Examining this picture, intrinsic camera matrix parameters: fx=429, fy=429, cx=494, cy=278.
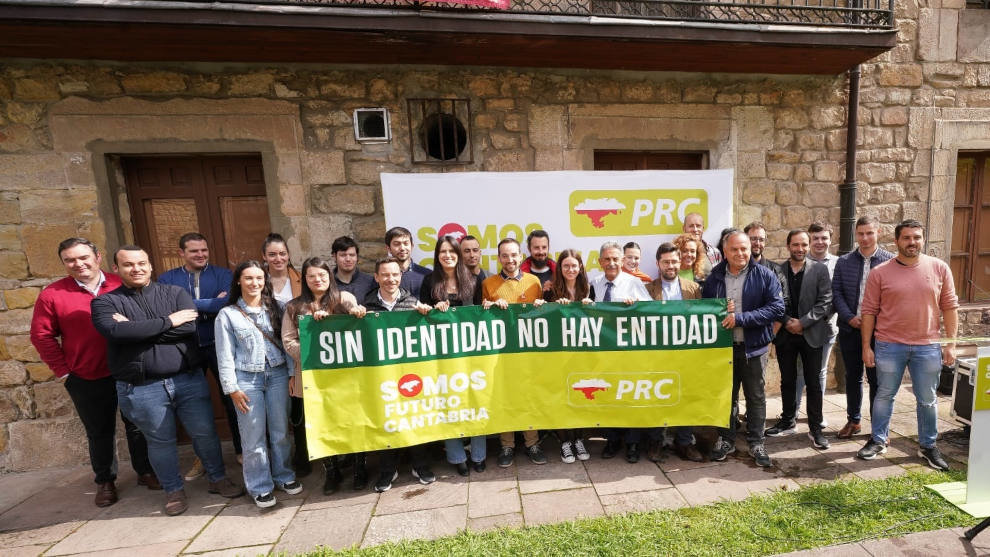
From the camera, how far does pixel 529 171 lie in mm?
4047

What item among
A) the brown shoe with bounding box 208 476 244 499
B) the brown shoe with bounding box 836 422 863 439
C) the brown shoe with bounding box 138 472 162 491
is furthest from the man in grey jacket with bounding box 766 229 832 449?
the brown shoe with bounding box 138 472 162 491

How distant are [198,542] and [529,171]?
3.69 metres

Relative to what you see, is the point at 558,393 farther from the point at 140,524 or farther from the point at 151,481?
the point at 151,481

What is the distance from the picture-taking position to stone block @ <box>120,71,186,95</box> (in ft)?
11.7

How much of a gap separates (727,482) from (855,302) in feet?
6.14

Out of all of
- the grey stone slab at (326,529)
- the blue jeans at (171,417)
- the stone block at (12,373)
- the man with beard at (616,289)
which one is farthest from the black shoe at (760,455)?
the stone block at (12,373)

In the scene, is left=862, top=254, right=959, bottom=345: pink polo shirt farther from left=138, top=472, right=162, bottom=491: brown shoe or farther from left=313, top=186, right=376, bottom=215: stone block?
left=138, top=472, right=162, bottom=491: brown shoe

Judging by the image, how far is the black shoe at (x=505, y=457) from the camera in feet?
10.9

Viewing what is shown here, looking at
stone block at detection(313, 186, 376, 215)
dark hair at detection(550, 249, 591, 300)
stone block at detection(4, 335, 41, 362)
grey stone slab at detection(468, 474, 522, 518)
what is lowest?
grey stone slab at detection(468, 474, 522, 518)

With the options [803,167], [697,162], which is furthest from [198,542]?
[803,167]

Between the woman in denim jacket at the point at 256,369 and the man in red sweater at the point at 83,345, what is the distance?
1.10 meters

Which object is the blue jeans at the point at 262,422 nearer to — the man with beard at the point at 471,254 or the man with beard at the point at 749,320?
the man with beard at the point at 471,254

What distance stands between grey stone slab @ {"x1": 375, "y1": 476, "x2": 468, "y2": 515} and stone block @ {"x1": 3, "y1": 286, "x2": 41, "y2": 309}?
11.2 ft

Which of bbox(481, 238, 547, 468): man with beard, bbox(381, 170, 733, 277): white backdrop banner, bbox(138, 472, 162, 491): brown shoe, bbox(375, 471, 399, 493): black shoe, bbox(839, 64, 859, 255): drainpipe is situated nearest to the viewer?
bbox(375, 471, 399, 493): black shoe
